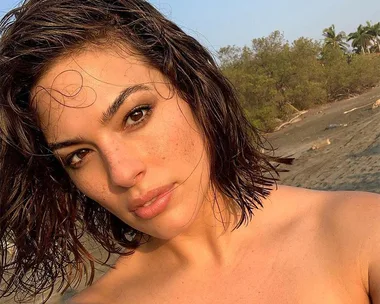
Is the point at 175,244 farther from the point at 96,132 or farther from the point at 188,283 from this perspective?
the point at 96,132

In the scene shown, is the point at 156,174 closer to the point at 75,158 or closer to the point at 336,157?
the point at 75,158

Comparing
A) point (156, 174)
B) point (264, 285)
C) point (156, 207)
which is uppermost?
point (156, 174)

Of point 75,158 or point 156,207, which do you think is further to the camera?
point 75,158

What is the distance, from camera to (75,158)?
1633 mm

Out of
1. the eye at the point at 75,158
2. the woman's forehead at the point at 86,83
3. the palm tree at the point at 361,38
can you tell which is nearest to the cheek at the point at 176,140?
the woman's forehead at the point at 86,83

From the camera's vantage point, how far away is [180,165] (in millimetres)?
1555

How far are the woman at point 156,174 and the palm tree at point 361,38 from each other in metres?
62.2

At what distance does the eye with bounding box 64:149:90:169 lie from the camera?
5.18 feet

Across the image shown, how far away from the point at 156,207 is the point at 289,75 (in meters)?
22.4

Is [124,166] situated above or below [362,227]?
above

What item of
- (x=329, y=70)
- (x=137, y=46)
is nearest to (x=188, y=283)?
(x=137, y=46)

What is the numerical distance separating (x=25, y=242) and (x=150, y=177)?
0.84 metres

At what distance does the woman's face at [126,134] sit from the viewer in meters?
1.46

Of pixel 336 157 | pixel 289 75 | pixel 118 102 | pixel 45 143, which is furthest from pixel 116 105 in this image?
pixel 289 75
